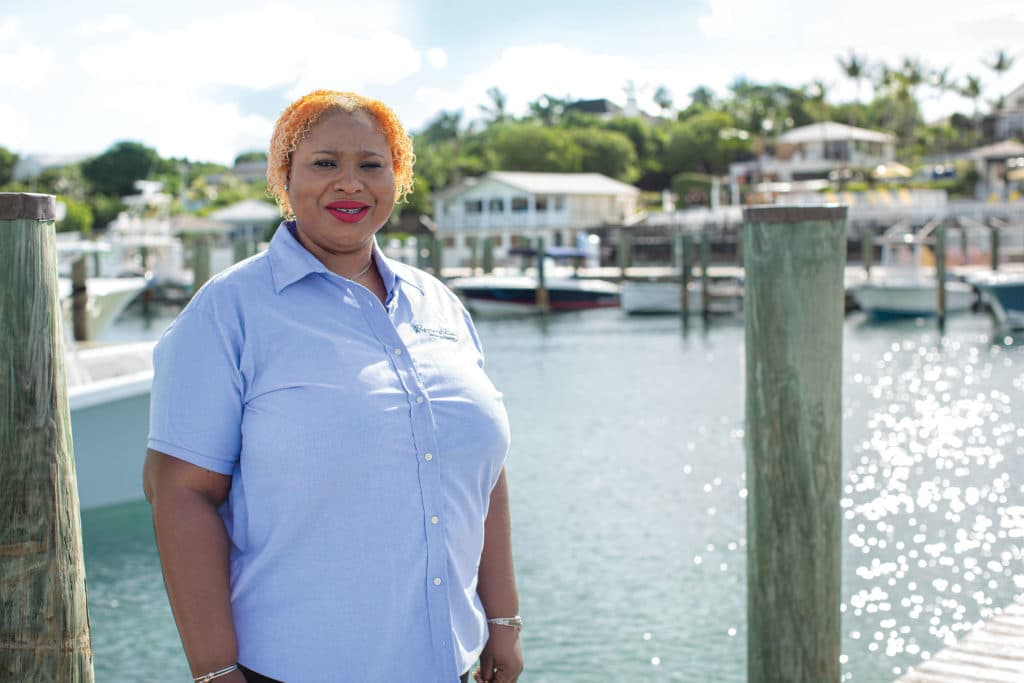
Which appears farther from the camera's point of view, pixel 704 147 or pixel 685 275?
pixel 704 147

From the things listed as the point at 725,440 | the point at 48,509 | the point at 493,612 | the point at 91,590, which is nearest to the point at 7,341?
the point at 48,509

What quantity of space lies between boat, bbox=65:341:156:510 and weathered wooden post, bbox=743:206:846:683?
26.0 feet

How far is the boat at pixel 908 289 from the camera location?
34688 mm

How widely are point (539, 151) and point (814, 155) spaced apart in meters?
20.2

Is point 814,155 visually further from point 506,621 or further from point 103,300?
point 506,621

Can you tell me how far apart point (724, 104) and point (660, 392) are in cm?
8977

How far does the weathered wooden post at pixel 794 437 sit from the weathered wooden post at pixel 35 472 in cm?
220

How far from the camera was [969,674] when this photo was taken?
4793 mm

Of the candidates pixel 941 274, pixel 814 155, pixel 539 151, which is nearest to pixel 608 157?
pixel 539 151

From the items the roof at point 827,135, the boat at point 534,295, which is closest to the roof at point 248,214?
the boat at point 534,295

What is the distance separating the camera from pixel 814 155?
8431 centimetres

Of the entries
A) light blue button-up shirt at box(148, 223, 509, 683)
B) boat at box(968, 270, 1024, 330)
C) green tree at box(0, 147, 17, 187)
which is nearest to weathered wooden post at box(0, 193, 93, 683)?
light blue button-up shirt at box(148, 223, 509, 683)

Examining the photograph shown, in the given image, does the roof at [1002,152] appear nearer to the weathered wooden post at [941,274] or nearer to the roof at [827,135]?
the roof at [827,135]

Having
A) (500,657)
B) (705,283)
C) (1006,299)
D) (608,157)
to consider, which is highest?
(608,157)
